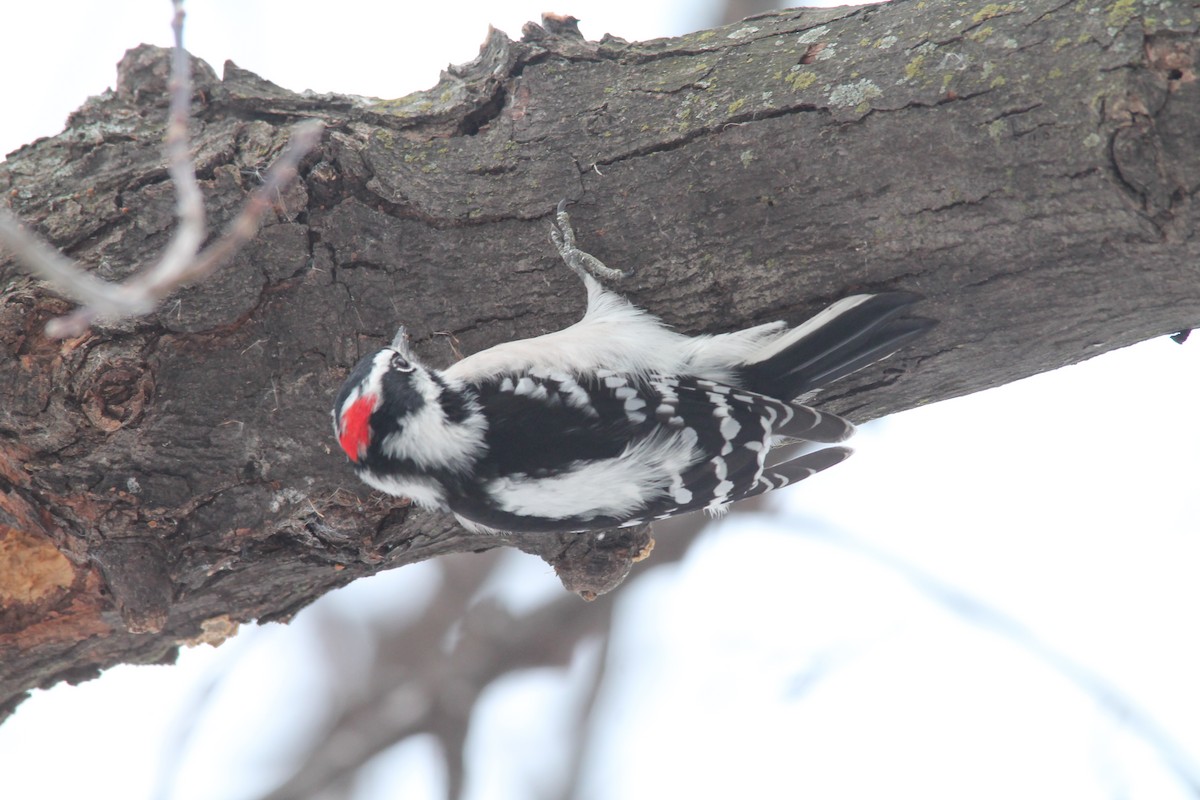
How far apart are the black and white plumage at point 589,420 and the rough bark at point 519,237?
0.12 m

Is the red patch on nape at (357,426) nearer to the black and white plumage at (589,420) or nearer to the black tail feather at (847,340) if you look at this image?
the black and white plumage at (589,420)

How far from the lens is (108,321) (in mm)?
2809

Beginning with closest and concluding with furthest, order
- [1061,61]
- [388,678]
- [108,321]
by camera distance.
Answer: [1061,61] → [108,321] → [388,678]

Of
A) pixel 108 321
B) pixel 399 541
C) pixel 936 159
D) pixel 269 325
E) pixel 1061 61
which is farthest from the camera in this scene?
pixel 399 541

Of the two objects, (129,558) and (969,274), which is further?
(129,558)

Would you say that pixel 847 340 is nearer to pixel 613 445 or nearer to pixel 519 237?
pixel 613 445

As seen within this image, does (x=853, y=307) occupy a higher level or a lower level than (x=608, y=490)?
higher

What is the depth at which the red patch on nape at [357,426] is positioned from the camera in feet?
9.57

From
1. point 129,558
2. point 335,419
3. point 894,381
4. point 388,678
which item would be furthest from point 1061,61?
point 388,678

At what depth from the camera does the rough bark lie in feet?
8.54

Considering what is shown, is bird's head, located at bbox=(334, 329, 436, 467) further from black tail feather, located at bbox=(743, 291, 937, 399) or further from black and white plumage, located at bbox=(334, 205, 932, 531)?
black tail feather, located at bbox=(743, 291, 937, 399)

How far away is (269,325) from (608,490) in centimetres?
120

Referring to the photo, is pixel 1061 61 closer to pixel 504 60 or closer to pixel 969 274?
pixel 969 274

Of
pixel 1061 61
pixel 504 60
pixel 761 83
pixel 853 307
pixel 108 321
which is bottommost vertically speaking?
pixel 853 307
